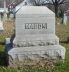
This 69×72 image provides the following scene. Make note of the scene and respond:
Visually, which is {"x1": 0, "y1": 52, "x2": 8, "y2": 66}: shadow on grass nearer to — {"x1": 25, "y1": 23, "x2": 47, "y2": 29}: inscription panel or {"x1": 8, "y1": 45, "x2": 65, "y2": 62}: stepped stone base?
{"x1": 8, "y1": 45, "x2": 65, "y2": 62}: stepped stone base

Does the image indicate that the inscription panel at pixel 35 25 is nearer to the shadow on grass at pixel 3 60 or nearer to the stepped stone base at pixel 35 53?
the stepped stone base at pixel 35 53

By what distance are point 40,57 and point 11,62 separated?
2.32ft

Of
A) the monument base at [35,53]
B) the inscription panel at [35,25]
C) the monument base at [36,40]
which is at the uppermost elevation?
the inscription panel at [35,25]

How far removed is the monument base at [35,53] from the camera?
786cm

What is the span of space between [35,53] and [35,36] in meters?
0.45

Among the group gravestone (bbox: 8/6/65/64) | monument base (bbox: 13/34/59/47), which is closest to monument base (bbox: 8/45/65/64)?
gravestone (bbox: 8/6/65/64)

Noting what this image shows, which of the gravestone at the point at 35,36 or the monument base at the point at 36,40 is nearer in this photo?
the gravestone at the point at 35,36

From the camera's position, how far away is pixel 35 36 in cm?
816

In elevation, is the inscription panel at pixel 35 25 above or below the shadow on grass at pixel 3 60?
above

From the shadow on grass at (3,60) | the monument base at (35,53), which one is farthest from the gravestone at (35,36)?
the shadow on grass at (3,60)

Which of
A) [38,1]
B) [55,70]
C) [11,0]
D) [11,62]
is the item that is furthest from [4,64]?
[11,0]

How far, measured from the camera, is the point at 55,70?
739cm

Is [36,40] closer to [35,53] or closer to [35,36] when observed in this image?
[35,36]

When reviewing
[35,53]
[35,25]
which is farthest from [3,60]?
[35,25]
